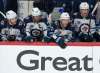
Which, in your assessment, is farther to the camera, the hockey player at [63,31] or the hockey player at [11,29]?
the hockey player at [11,29]

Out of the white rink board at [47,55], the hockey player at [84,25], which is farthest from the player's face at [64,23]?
the white rink board at [47,55]

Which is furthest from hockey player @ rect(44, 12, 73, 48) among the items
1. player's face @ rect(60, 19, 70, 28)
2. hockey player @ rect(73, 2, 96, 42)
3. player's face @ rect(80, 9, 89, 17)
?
player's face @ rect(80, 9, 89, 17)

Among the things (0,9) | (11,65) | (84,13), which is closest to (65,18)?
(84,13)

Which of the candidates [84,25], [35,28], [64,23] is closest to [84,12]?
[84,25]

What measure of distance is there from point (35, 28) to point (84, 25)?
85 centimetres

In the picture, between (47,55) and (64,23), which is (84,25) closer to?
(64,23)

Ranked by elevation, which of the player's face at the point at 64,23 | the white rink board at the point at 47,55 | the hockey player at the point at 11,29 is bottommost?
the white rink board at the point at 47,55

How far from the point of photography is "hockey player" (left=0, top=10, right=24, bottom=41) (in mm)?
9219

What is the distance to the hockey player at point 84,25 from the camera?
9.23 metres

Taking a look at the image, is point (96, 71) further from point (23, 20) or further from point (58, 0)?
point (58, 0)

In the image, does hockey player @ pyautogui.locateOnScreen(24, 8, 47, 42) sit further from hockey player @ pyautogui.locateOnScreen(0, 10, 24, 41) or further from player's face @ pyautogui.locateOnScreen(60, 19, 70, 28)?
player's face @ pyautogui.locateOnScreen(60, 19, 70, 28)

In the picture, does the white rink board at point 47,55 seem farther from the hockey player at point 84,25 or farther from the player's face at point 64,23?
the player's face at point 64,23

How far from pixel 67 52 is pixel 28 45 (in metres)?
0.60

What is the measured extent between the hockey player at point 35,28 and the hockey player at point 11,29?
0.13 meters
